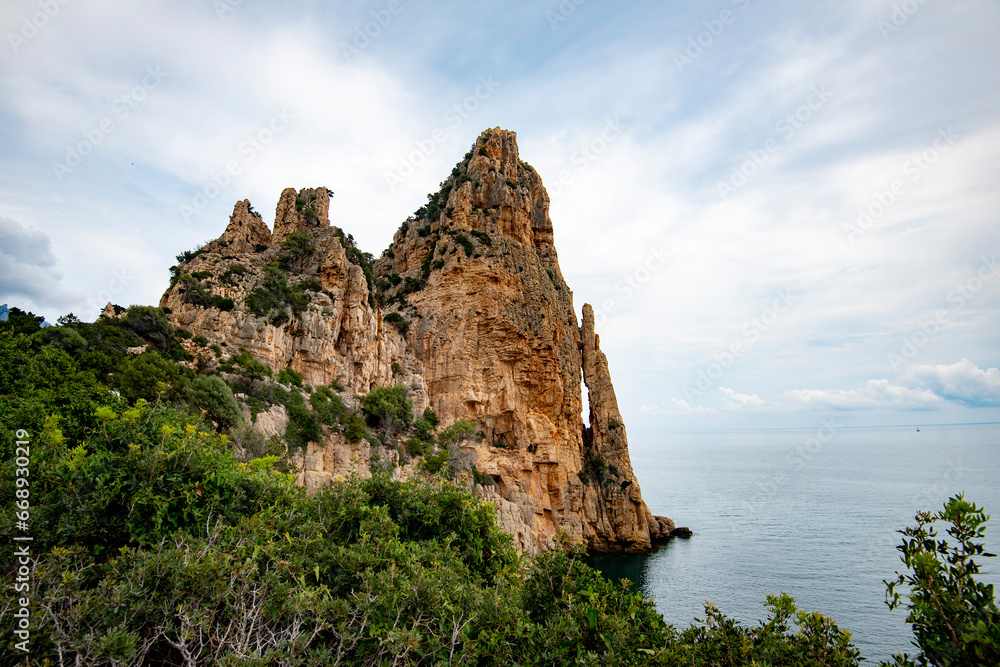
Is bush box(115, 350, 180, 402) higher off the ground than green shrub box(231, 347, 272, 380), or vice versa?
green shrub box(231, 347, 272, 380)

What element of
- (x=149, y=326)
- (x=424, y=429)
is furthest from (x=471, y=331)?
(x=149, y=326)

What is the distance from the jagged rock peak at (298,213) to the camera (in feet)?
106

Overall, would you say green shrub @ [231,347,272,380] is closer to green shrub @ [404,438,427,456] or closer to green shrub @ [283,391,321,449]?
green shrub @ [283,391,321,449]

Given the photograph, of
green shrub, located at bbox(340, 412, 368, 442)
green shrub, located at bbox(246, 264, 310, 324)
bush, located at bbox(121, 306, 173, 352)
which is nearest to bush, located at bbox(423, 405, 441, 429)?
green shrub, located at bbox(340, 412, 368, 442)

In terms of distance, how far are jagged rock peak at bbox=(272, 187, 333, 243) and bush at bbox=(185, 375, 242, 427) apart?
16.1 m

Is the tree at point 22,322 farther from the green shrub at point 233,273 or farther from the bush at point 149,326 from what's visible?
the green shrub at point 233,273

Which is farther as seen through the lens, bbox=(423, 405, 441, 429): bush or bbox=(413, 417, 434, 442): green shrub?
bbox=(423, 405, 441, 429): bush

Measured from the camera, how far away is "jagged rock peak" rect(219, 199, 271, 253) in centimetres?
2938

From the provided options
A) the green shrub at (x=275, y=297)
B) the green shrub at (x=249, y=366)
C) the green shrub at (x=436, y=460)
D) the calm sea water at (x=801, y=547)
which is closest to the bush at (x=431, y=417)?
the green shrub at (x=436, y=460)

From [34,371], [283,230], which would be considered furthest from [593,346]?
[34,371]

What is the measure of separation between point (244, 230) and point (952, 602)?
33.9 m

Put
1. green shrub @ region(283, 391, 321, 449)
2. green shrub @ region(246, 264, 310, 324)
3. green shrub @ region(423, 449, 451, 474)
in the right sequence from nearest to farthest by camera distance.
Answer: green shrub @ region(283, 391, 321, 449)
green shrub @ region(246, 264, 310, 324)
green shrub @ region(423, 449, 451, 474)

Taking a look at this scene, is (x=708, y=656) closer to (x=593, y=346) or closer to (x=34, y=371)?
(x=34, y=371)

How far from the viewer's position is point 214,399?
17.8 m
